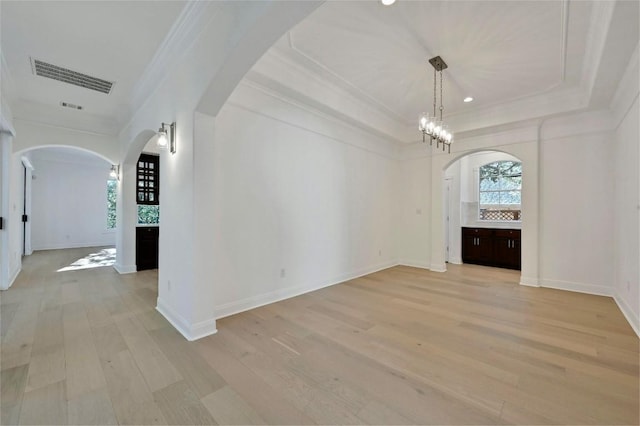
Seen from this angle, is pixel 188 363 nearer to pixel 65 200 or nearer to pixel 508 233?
pixel 508 233

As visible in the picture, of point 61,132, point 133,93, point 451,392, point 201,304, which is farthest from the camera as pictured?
point 61,132

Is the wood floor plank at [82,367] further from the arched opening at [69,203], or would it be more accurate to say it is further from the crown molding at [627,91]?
the arched opening at [69,203]

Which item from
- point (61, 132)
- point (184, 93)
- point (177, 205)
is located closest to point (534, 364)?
point (177, 205)

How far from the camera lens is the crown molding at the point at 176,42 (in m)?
2.51

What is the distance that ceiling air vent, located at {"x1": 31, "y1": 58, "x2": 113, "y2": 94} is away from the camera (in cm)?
358

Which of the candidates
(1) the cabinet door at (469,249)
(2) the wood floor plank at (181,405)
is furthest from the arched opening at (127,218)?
(1) the cabinet door at (469,249)

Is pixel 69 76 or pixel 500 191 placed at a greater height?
pixel 69 76

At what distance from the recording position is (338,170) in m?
4.95

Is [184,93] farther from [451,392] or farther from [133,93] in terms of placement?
[451,392]

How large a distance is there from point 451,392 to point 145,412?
6.83ft

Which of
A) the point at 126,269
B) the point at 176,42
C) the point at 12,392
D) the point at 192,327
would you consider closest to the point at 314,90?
the point at 176,42

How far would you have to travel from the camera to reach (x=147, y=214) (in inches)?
254

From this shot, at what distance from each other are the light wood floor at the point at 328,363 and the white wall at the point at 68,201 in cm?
655

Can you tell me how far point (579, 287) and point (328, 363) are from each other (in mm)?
4756
